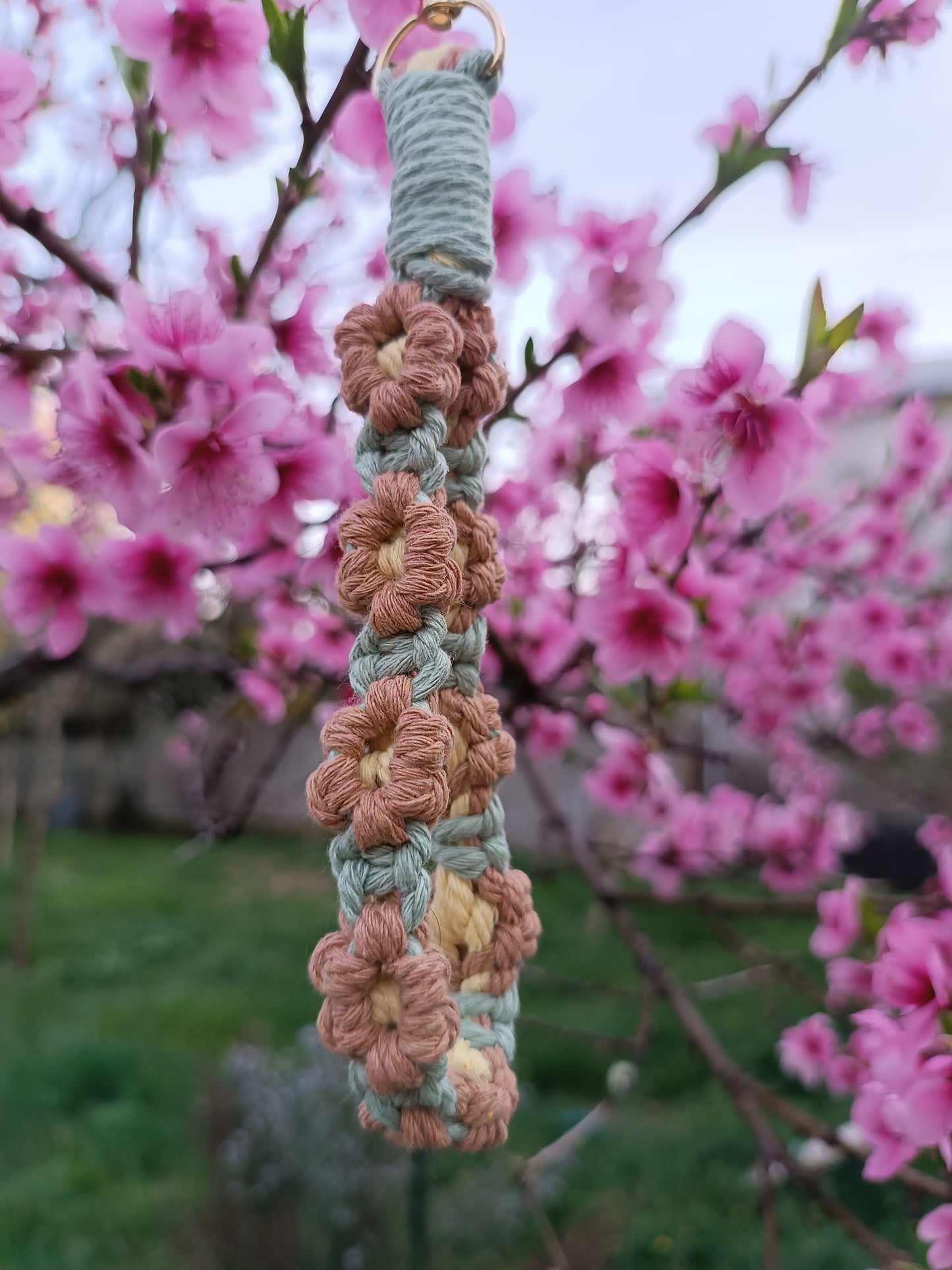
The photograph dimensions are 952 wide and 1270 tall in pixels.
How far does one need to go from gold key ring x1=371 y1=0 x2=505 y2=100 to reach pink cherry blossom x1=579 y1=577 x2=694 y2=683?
0.52 m

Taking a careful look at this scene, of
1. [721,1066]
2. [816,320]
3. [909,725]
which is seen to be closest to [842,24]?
[816,320]

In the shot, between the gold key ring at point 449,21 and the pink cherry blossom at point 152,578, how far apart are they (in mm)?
516

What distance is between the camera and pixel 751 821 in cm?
230

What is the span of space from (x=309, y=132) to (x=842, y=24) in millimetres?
417

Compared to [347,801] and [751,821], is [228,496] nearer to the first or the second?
[347,801]

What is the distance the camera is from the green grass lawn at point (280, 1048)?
5.75ft

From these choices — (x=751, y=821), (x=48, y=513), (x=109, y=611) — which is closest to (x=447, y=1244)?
(x=751, y=821)

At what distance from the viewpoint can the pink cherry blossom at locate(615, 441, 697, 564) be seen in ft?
2.52

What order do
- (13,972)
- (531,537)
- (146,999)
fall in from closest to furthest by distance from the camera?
(531,537) → (146,999) → (13,972)

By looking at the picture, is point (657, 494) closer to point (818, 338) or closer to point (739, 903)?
point (818, 338)

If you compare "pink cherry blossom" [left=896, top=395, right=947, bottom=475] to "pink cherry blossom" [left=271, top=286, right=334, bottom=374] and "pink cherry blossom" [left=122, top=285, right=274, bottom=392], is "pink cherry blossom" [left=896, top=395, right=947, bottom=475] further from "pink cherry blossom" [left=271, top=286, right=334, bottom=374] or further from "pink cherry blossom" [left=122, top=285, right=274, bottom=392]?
"pink cherry blossom" [left=122, top=285, right=274, bottom=392]

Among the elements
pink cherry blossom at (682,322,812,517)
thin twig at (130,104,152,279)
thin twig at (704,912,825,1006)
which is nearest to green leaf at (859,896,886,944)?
thin twig at (704,912,825,1006)

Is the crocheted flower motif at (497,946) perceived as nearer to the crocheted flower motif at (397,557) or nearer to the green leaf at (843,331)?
the crocheted flower motif at (397,557)

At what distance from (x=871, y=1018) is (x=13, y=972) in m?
3.58
